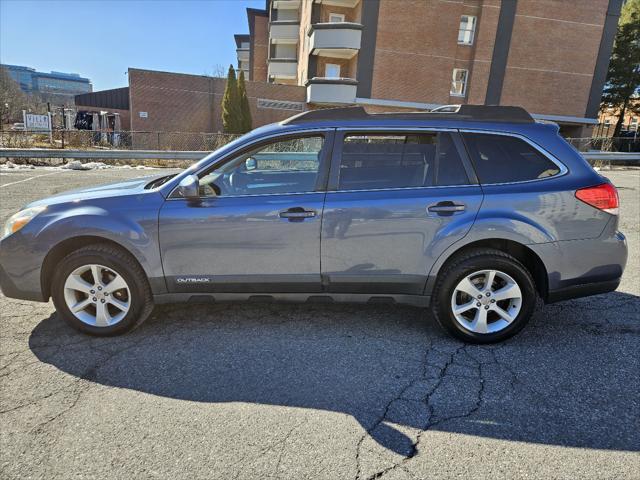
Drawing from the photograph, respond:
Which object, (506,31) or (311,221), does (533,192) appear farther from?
(506,31)

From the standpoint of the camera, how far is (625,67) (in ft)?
117

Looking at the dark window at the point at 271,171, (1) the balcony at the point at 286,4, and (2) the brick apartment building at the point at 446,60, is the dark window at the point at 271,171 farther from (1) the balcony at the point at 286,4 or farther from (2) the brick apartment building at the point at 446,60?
(1) the balcony at the point at 286,4

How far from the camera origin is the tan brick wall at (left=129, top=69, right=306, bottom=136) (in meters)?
30.8

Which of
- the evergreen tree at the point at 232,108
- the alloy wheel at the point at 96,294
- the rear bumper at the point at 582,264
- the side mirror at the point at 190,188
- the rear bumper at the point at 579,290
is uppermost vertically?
the evergreen tree at the point at 232,108

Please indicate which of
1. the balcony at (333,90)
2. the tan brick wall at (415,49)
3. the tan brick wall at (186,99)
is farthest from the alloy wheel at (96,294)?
the tan brick wall at (186,99)

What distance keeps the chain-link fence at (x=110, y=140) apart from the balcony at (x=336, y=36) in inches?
387

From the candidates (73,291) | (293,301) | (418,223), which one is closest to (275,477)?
(293,301)

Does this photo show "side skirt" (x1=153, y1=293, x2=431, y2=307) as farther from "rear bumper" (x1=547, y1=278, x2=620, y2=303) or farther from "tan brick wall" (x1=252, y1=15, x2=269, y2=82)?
"tan brick wall" (x1=252, y1=15, x2=269, y2=82)

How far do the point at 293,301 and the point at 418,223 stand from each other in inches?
46.1

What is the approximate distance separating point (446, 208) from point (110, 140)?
2908cm

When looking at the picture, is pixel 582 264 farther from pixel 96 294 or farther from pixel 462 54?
pixel 462 54

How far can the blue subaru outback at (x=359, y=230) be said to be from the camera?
10.6 ft

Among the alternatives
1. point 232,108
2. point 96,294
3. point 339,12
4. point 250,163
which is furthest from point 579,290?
point 339,12

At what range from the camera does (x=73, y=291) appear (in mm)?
3398
